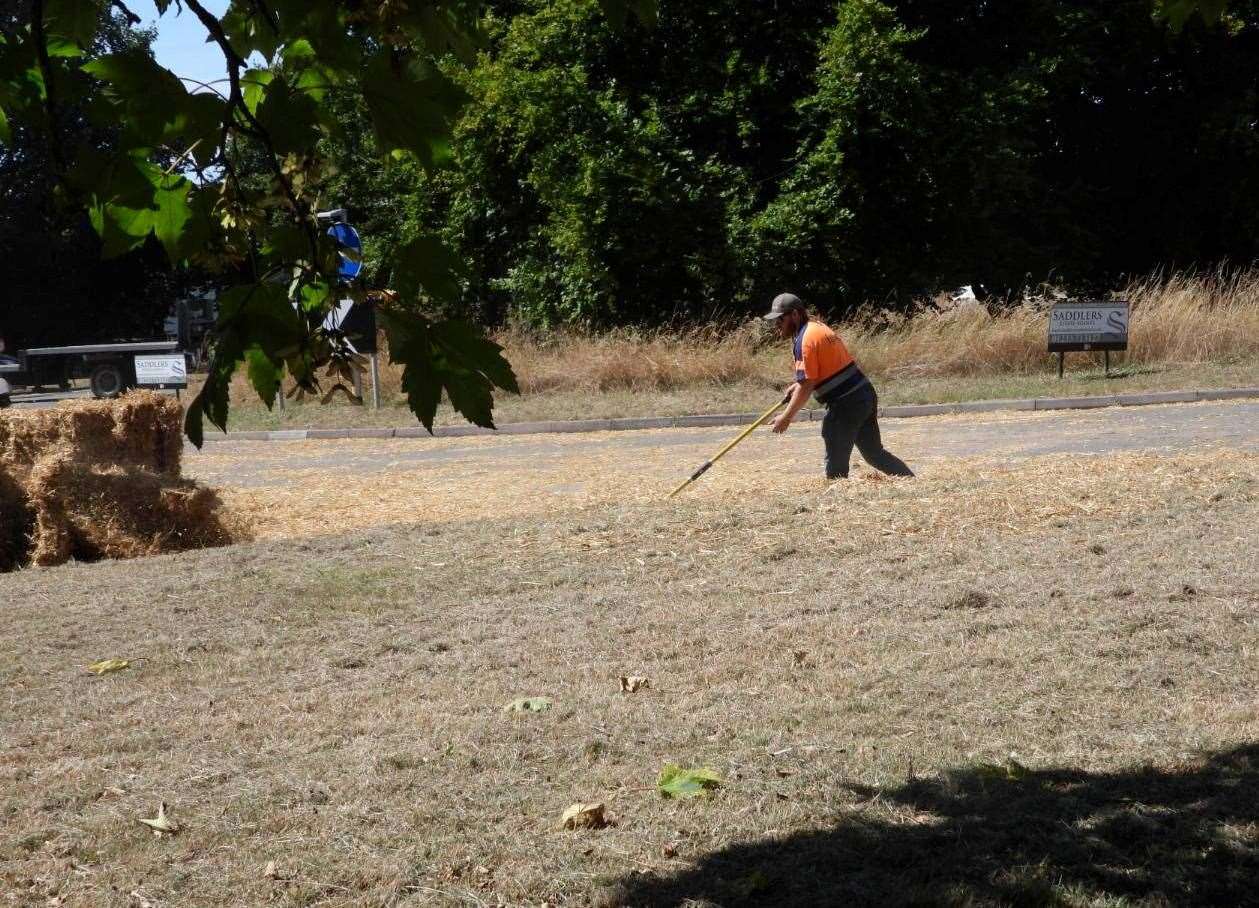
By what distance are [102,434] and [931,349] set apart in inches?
556

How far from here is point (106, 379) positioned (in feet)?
93.1

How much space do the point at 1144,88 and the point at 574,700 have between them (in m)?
31.6

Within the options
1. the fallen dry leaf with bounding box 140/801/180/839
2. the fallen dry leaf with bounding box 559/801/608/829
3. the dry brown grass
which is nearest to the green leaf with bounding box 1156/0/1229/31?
the fallen dry leaf with bounding box 559/801/608/829

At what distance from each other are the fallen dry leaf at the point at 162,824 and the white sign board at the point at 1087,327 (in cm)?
1802

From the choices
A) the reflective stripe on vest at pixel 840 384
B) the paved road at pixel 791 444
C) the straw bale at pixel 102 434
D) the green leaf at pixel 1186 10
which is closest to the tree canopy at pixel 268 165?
the green leaf at pixel 1186 10

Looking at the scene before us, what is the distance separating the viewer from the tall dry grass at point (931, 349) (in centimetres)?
2177

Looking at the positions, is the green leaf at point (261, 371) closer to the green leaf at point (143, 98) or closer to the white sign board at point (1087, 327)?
the green leaf at point (143, 98)

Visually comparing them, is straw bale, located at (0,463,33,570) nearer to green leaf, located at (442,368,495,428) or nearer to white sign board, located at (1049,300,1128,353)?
green leaf, located at (442,368,495,428)

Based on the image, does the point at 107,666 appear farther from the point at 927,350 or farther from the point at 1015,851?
the point at 927,350

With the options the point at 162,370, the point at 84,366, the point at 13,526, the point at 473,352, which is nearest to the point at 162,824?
the point at 473,352

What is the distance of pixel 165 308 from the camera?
51.2 metres

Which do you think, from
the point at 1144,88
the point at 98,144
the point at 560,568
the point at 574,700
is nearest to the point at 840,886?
the point at 574,700

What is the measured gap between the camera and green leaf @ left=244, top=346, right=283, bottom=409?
2.95 meters

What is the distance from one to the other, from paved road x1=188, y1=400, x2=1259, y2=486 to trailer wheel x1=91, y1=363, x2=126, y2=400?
9.95m
